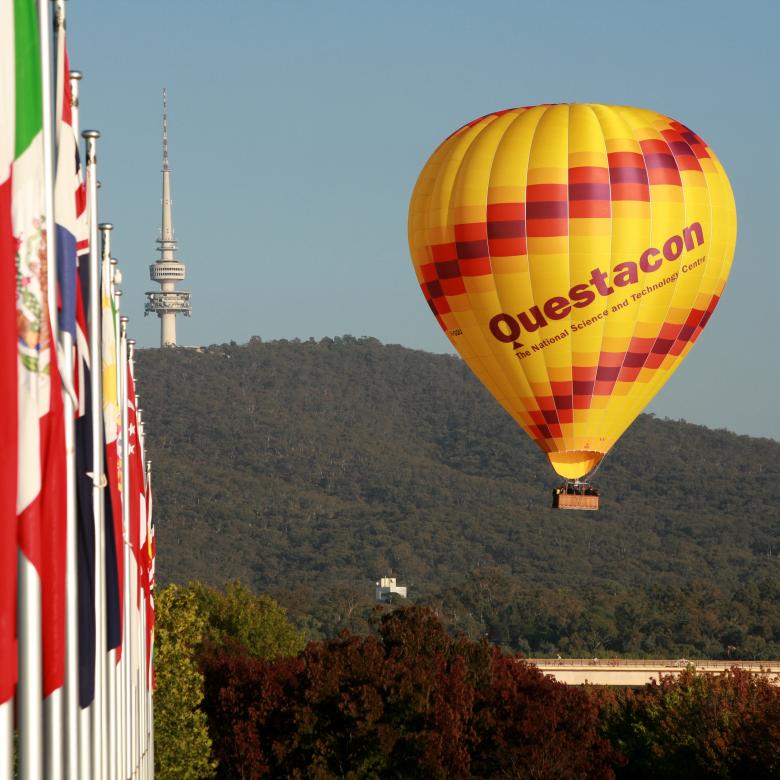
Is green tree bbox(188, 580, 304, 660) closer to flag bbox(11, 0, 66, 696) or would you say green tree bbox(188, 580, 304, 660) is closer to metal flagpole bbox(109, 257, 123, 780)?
metal flagpole bbox(109, 257, 123, 780)

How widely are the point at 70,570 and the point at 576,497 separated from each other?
30.0 m

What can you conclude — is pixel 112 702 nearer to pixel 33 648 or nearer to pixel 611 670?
pixel 33 648

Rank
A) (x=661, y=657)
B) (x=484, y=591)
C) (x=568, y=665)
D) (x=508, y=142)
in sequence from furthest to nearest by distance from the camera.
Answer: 1. (x=484, y=591)
2. (x=661, y=657)
3. (x=568, y=665)
4. (x=508, y=142)

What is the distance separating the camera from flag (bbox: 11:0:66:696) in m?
13.0

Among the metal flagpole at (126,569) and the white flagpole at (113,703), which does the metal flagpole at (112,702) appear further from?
the metal flagpole at (126,569)

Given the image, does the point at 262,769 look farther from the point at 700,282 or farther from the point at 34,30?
the point at 34,30

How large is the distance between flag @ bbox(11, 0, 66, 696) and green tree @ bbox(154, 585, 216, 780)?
39896 millimetres

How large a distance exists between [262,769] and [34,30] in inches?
1972

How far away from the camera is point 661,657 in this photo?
15562cm

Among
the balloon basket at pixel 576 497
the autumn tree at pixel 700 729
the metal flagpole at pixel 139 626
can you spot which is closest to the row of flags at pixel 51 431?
the metal flagpole at pixel 139 626

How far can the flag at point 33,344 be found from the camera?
13.0 m

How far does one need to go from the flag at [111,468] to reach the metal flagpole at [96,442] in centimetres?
12

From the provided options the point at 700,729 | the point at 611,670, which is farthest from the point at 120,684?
the point at 611,670

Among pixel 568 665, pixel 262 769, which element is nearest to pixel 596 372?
pixel 262 769
